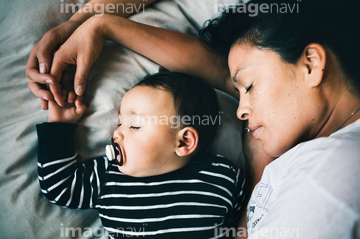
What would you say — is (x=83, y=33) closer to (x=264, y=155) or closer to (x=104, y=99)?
(x=104, y=99)

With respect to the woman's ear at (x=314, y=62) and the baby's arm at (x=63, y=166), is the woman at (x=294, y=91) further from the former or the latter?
the baby's arm at (x=63, y=166)

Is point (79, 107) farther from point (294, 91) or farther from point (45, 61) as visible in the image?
point (294, 91)

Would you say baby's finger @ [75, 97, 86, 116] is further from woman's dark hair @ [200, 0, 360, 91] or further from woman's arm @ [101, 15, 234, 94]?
woman's dark hair @ [200, 0, 360, 91]

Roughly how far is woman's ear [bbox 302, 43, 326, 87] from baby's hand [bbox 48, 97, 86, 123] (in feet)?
2.54

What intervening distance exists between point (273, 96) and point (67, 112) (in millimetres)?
722

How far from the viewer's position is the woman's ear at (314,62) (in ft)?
2.34

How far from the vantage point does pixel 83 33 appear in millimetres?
905

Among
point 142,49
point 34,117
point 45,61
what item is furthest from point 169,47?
point 34,117

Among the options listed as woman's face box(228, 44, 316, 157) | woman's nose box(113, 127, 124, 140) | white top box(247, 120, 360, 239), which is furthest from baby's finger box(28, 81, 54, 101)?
white top box(247, 120, 360, 239)

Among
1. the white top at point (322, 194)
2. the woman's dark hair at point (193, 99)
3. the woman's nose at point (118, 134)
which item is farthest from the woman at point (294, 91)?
the woman's nose at point (118, 134)

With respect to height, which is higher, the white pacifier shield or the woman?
the woman

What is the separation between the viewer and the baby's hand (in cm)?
90

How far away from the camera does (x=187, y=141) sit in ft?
3.15

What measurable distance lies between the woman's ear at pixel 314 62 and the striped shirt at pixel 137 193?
47cm
